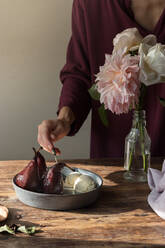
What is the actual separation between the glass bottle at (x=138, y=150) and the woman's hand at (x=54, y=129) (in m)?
0.23

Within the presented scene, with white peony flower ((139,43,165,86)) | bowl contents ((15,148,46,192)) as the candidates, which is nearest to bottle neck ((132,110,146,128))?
white peony flower ((139,43,165,86))

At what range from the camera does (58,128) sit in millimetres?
1342

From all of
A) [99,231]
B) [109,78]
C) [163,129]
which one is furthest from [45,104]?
[99,231]

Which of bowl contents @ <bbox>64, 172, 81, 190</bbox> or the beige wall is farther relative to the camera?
the beige wall

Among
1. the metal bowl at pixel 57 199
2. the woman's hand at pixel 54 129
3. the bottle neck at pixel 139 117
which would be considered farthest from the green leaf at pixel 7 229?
the bottle neck at pixel 139 117

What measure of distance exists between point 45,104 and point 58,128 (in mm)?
1155

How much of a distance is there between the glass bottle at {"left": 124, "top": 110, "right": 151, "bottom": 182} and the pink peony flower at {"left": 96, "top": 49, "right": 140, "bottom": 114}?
109 millimetres

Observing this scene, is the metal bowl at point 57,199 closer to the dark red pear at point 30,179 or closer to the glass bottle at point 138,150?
the dark red pear at point 30,179

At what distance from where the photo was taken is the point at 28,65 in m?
2.40

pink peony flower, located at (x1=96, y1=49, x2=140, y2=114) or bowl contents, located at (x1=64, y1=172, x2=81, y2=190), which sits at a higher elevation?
pink peony flower, located at (x1=96, y1=49, x2=140, y2=114)

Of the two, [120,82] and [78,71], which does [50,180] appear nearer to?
[120,82]

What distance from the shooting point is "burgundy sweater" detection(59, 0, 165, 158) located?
1.59 m

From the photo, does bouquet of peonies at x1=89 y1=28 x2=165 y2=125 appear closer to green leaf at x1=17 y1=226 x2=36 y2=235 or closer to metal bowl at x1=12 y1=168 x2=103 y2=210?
metal bowl at x1=12 y1=168 x2=103 y2=210

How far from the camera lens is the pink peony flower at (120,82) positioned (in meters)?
1.05
